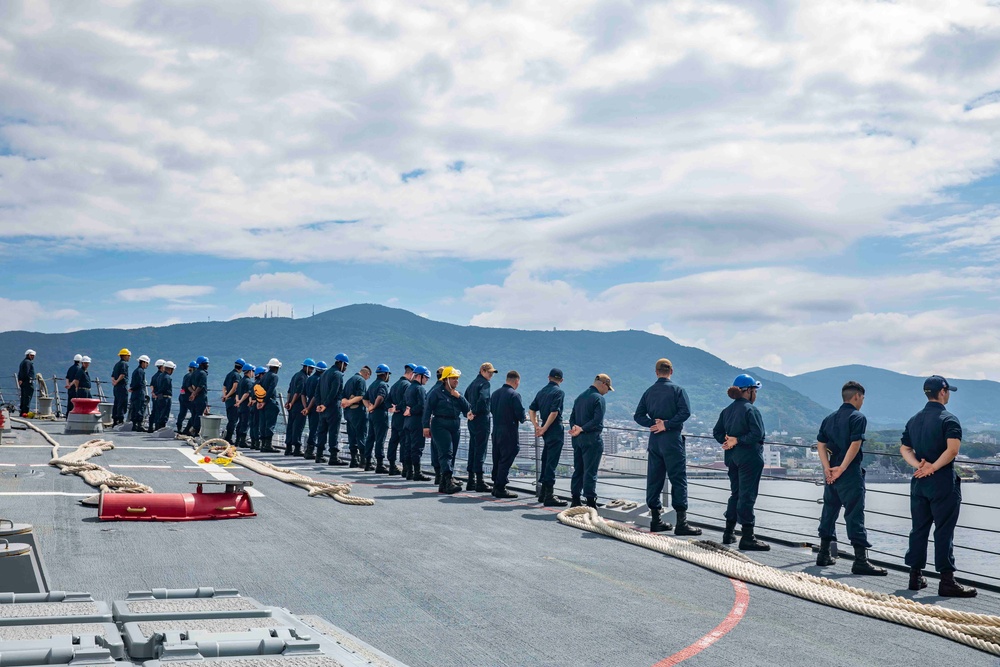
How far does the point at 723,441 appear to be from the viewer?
10.4 metres

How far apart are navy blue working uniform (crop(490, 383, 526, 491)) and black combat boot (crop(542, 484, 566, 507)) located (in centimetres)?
100

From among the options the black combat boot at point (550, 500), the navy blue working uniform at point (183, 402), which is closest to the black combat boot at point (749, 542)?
the black combat boot at point (550, 500)

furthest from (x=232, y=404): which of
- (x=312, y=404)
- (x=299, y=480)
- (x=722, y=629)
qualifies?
(x=722, y=629)

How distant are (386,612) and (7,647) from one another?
4269mm

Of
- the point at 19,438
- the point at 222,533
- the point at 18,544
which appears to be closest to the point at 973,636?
the point at 18,544

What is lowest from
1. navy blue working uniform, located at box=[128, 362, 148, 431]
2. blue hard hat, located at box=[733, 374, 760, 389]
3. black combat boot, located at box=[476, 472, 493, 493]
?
black combat boot, located at box=[476, 472, 493, 493]

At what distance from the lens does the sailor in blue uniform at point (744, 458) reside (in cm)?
999

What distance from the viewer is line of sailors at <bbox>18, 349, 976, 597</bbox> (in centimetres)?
790

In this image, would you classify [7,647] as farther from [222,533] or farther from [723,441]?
[723,441]

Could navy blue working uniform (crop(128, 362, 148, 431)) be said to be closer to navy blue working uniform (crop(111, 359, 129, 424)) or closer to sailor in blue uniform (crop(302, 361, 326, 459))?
navy blue working uniform (crop(111, 359, 129, 424))

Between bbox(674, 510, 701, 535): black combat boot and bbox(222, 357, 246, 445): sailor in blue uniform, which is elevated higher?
bbox(222, 357, 246, 445): sailor in blue uniform

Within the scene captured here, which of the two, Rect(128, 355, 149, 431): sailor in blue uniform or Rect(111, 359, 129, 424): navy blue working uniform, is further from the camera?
Rect(111, 359, 129, 424): navy blue working uniform

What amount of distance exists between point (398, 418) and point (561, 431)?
402 centimetres

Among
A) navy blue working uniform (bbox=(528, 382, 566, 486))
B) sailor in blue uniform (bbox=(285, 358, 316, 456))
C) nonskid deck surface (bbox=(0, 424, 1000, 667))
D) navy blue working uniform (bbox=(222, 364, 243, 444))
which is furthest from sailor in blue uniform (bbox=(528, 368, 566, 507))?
navy blue working uniform (bbox=(222, 364, 243, 444))
